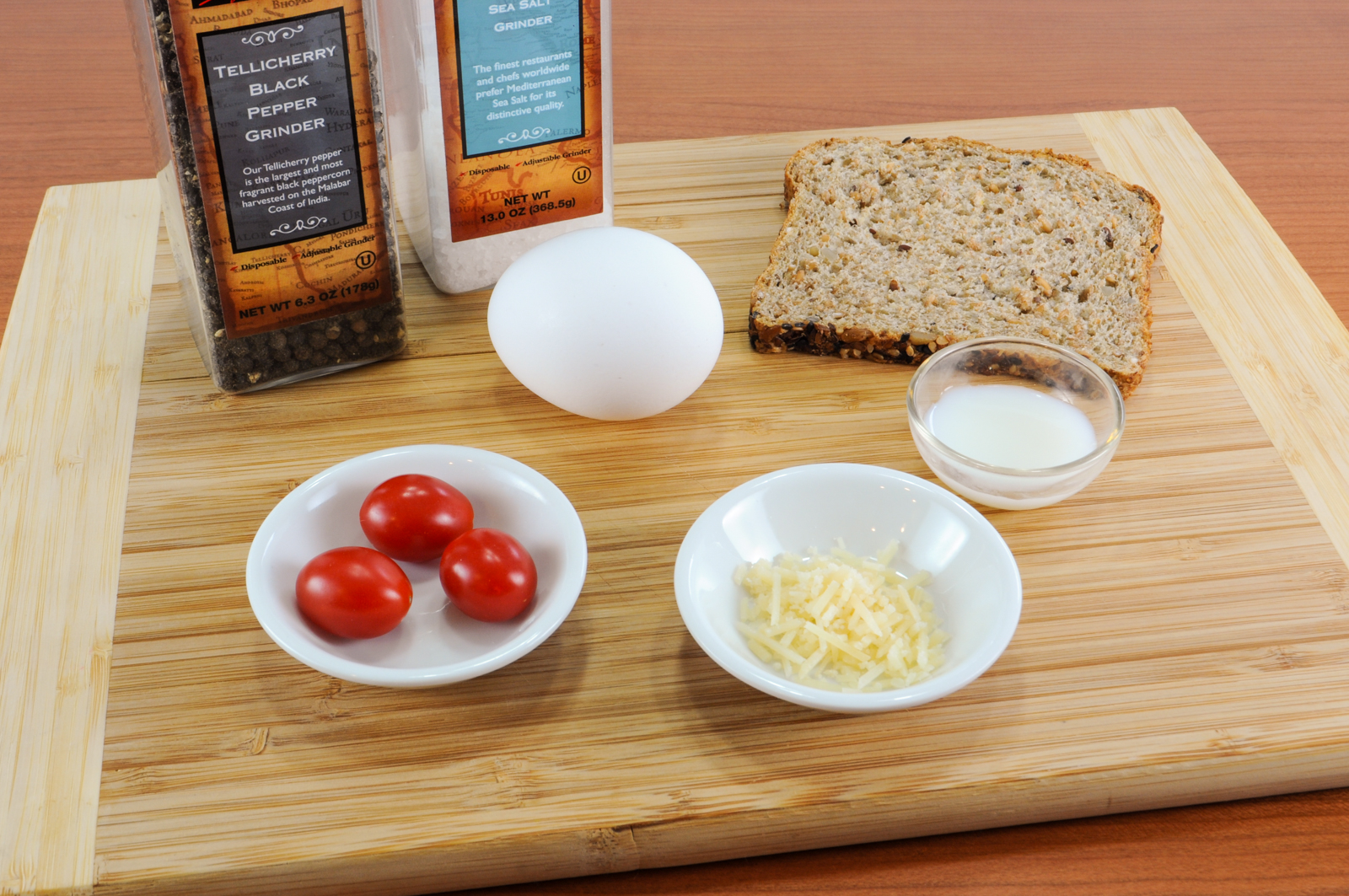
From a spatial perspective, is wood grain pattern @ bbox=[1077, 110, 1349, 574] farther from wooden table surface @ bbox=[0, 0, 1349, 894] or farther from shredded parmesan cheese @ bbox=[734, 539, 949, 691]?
shredded parmesan cheese @ bbox=[734, 539, 949, 691]

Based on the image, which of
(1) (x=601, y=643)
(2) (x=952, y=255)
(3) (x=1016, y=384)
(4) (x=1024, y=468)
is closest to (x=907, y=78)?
(2) (x=952, y=255)

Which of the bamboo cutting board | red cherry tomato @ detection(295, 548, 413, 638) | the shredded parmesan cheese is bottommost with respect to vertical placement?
the bamboo cutting board

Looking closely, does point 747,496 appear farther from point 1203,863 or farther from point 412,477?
point 1203,863

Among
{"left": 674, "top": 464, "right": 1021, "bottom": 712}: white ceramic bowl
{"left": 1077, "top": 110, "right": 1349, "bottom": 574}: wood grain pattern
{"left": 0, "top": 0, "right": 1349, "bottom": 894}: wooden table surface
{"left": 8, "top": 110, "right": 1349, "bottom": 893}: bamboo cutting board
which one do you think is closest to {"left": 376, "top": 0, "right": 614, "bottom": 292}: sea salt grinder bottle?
{"left": 8, "top": 110, "right": 1349, "bottom": 893}: bamboo cutting board

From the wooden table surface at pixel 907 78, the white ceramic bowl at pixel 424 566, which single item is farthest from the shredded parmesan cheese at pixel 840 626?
the wooden table surface at pixel 907 78

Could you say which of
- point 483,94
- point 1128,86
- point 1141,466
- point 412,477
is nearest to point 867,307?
point 1141,466

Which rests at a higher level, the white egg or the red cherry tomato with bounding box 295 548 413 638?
the white egg

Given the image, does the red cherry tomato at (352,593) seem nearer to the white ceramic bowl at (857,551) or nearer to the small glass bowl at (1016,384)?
the white ceramic bowl at (857,551)
